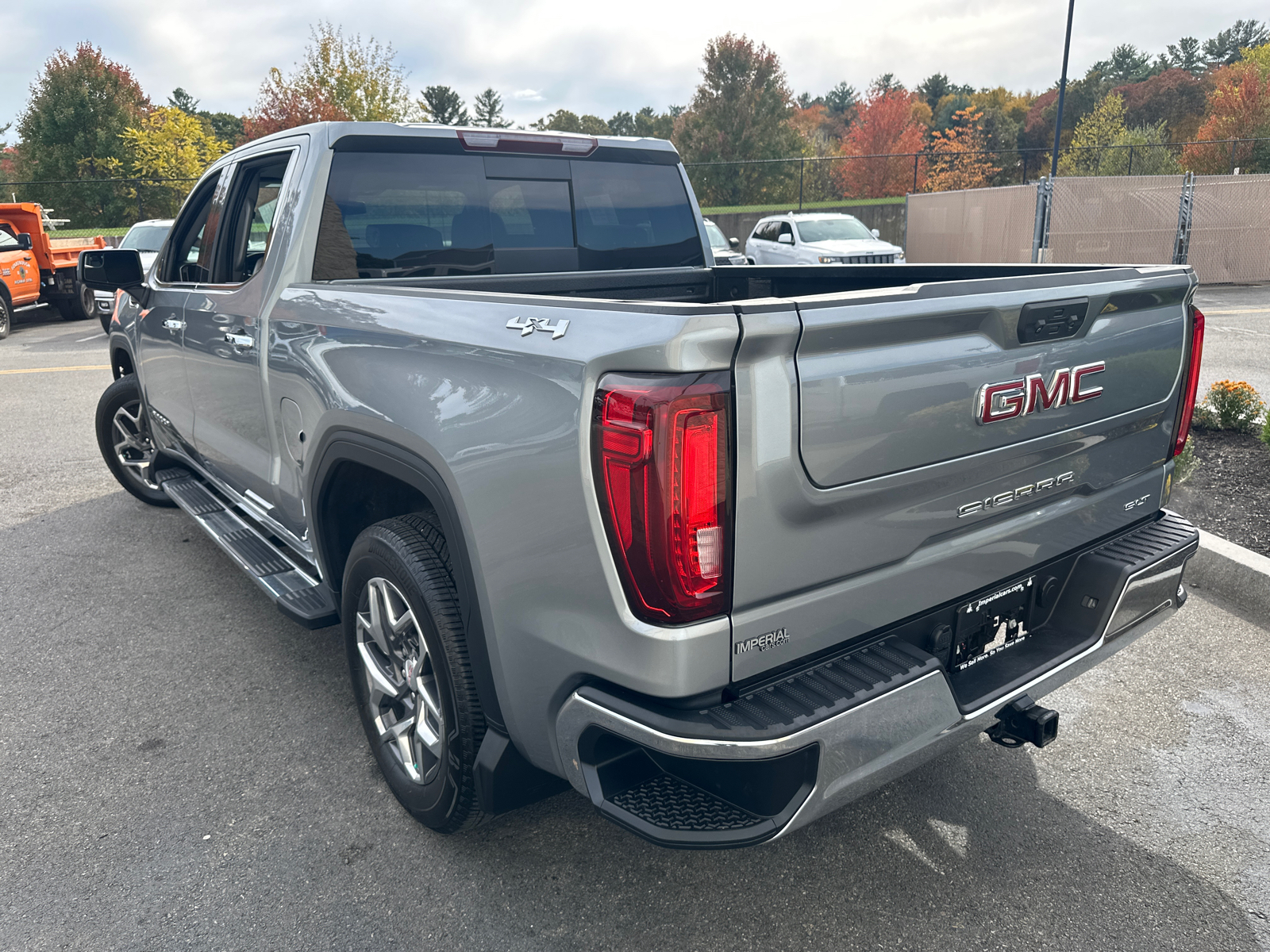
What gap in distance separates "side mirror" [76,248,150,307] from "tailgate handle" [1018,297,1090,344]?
4300 mm

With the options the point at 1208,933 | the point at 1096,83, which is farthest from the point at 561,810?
the point at 1096,83

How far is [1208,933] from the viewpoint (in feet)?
7.62

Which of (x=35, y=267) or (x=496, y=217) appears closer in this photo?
(x=496, y=217)

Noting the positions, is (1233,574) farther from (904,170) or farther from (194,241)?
(904,170)

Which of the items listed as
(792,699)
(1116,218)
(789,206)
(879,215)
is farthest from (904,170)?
(792,699)

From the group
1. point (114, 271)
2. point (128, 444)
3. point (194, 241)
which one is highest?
point (194, 241)

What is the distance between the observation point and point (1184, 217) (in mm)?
18281

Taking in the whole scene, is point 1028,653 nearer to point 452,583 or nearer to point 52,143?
point 452,583

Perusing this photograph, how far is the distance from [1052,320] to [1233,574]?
281 centimetres

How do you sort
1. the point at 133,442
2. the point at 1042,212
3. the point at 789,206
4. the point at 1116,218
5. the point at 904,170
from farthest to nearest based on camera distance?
the point at 904,170
the point at 789,206
the point at 1116,218
the point at 1042,212
the point at 133,442

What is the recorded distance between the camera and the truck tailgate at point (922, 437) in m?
1.82

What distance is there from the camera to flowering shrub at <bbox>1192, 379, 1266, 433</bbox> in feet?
20.1

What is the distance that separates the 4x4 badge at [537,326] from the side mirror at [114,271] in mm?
3478

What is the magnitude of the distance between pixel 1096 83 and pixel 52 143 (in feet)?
232
